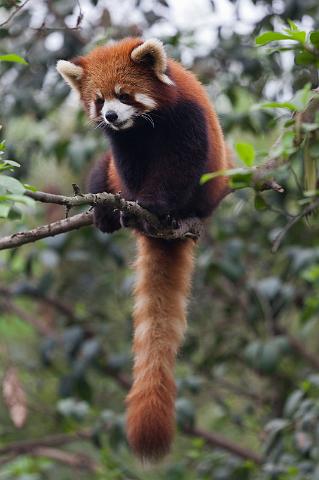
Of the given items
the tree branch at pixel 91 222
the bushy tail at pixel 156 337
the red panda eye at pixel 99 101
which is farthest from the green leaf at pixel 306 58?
the bushy tail at pixel 156 337

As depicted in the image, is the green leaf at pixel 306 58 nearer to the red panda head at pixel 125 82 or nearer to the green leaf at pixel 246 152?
the green leaf at pixel 246 152

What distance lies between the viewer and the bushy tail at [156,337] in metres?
3.09

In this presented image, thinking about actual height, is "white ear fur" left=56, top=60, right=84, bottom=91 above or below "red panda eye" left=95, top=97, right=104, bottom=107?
above

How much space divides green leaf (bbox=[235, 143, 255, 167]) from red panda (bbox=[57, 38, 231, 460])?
1105 mm

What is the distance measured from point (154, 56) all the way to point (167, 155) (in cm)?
45

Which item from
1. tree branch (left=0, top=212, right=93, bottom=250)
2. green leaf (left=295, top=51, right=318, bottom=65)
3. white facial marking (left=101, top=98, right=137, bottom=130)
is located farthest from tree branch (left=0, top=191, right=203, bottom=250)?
green leaf (left=295, top=51, right=318, bottom=65)

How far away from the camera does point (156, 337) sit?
351cm

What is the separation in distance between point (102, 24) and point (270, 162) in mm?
2525

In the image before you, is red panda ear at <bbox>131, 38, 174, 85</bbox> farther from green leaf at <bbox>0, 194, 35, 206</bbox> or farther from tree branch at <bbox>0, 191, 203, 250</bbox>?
green leaf at <bbox>0, 194, 35, 206</bbox>

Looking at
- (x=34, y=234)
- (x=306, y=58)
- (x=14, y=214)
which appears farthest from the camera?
(x=14, y=214)

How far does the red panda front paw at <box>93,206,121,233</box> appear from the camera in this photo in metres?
3.37

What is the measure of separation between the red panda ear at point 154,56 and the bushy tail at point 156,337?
83cm

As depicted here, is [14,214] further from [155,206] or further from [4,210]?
[4,210]

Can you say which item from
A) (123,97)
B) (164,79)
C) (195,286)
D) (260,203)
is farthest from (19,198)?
(195,286)
